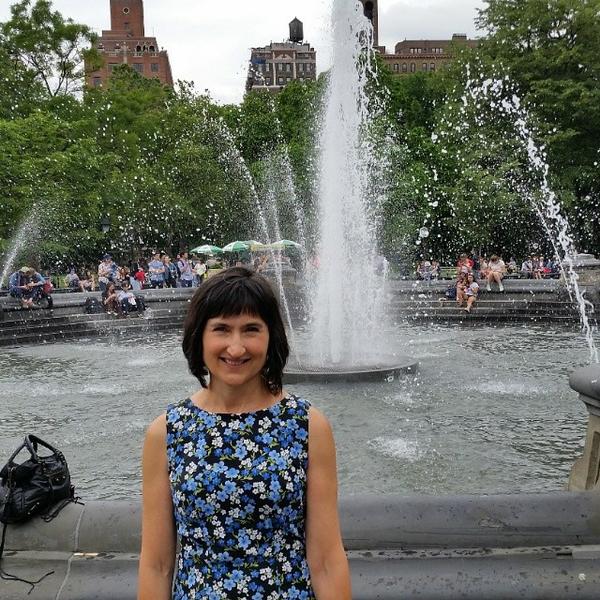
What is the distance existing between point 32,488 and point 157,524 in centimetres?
203

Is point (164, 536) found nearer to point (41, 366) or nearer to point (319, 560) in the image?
point (319, 560)

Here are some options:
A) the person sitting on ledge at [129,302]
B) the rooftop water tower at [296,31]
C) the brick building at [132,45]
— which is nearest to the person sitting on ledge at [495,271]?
the person sitting on ledge at [129,302]

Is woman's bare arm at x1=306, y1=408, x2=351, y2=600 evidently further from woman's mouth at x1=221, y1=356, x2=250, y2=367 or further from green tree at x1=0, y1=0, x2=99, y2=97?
green tree at x1=0, y1=0, x2=99, y2=97

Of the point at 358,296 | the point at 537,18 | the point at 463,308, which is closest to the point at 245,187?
the point at 537,18

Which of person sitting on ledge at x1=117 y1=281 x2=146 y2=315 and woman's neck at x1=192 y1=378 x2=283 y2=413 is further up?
woman's neck at x1=192 y1=378 x2=283 y2=413

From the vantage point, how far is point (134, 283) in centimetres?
2386

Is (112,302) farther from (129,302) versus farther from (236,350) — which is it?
(236,350)

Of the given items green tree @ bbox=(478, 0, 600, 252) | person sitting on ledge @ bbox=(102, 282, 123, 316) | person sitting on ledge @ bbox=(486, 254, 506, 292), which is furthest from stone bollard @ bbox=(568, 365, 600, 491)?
green tree @ bbox=(478, 0, 600, 252)

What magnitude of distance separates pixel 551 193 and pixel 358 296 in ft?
67.3

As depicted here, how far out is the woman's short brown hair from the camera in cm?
216

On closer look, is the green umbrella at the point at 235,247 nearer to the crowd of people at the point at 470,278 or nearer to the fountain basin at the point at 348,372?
the crowd of people at the point at 470,278

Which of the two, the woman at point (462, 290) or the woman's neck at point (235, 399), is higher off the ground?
the woman's neck at point (235, 399)

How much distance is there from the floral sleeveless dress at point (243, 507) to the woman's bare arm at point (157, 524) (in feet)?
0.14

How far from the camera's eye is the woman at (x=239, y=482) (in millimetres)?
2049
